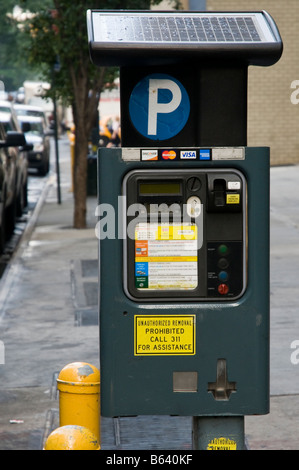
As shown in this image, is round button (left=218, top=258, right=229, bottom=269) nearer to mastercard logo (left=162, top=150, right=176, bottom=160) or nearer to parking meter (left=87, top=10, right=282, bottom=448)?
parking meter (left=87, top=10, right=282, bottom=448)

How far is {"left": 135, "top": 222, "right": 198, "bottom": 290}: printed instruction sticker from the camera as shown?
413cm

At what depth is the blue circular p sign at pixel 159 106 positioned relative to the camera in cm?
416

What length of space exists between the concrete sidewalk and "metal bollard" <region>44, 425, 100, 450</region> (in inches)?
57.4

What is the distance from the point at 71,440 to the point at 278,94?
22286 mm

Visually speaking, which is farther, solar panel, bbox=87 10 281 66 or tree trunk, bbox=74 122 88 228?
tree trunk, bbox=74 122 88 228

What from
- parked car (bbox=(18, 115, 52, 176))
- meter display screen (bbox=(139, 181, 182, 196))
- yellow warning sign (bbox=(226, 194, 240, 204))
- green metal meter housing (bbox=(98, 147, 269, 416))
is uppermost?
meter display screen (bbox=(139, 181, 182, 196))

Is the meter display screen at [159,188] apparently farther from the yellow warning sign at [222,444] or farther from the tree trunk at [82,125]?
the tree trunk at [82,125]

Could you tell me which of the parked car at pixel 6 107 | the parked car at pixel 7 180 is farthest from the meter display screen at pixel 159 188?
the parked car at pixel 6 107

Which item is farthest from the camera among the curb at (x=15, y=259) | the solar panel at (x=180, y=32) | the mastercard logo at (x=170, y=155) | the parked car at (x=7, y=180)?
the parked car at (x=7, y=180)

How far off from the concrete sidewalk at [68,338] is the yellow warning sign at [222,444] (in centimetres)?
130

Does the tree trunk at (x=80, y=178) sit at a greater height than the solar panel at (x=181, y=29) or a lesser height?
lesser

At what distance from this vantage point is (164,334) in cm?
416

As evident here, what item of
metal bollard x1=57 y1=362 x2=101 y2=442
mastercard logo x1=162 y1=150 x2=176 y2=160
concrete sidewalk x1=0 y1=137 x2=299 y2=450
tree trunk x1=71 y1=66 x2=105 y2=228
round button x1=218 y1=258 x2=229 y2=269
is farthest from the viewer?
tree trunk x1=71 y1=66 x2=105 y2=228

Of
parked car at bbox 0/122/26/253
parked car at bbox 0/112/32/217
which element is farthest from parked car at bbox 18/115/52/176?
parked car at bbox 0/122/26/253
